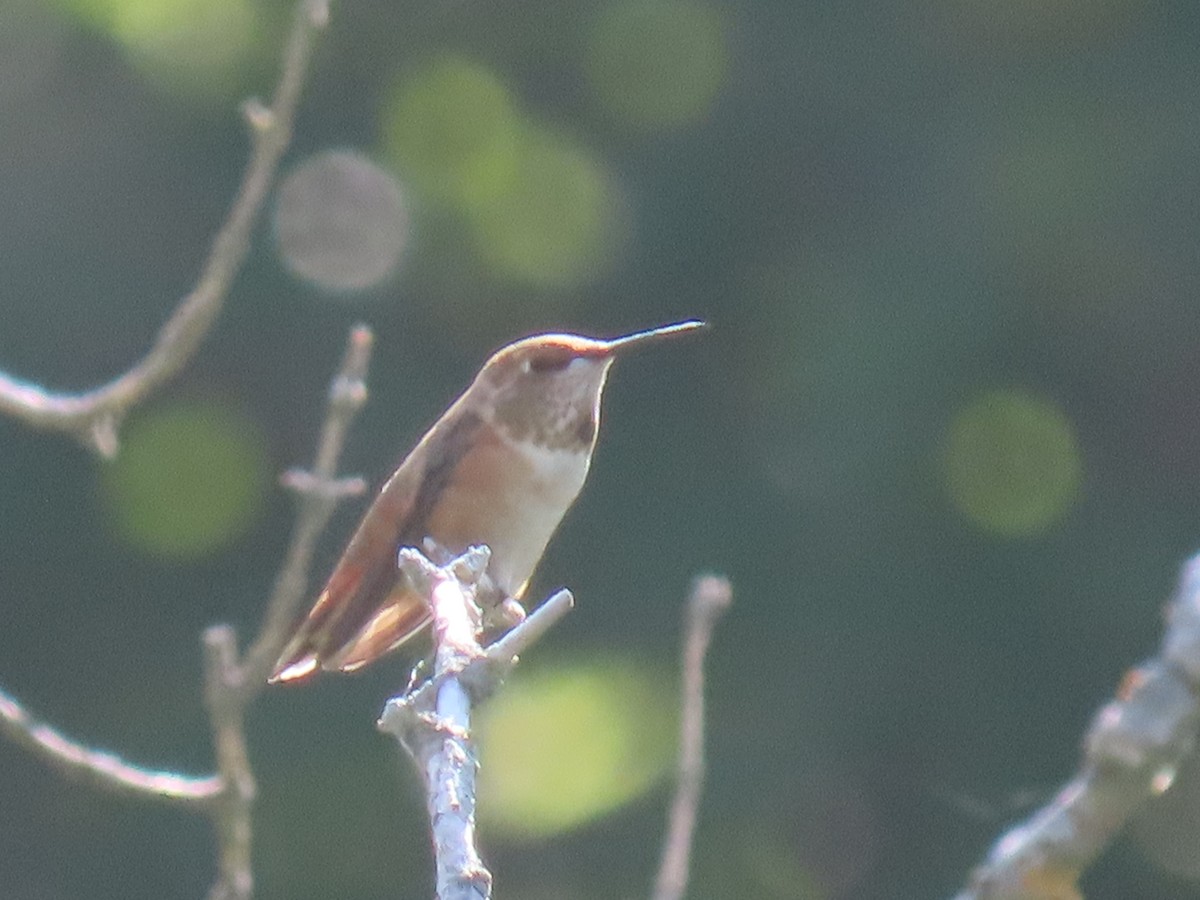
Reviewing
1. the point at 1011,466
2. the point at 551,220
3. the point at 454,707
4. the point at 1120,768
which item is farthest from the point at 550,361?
the point at 1011,466

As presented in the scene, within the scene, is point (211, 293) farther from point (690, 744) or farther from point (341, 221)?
point (341, 221)

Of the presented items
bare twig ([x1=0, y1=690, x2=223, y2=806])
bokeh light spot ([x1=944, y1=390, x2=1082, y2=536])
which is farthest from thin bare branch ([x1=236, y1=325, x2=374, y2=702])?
bokeh light spot ([x1=944, y1=390, x2=1082, y2=536])

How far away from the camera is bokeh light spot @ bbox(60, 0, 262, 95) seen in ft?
18.7

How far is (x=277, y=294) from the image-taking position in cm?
574

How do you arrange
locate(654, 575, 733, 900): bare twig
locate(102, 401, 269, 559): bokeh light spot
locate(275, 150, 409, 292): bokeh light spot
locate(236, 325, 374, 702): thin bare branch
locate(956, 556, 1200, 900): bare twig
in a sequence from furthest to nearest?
locate(102, 401, 269, 559): bokeh light spot < locate(275, 150, 409, 292): bokeh light spot < locate(236, 325, 374, 702): thin bare branch < locate(654, 575, 733, 900): bare twig < locate(956, 556, 1200, 900): bare twig

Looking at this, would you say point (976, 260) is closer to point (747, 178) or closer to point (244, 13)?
point (747, 178)

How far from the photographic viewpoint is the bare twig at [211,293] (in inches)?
84.7

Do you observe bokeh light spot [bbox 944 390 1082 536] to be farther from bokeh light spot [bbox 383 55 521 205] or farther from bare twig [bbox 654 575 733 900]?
bare twig [bbox 654 575 733 900]

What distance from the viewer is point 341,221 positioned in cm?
566

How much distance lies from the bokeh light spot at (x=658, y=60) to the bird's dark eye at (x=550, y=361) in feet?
10.8

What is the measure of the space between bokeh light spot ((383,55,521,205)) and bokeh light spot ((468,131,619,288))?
6 cm

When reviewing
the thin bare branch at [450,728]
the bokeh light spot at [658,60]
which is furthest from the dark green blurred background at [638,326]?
the thin bare branch at [450,728]

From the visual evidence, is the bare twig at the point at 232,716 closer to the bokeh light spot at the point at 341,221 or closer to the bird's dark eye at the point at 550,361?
the bird's dark eye at the point at 550,361

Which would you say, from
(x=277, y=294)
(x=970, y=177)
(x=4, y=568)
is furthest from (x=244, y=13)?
(x=970, y=177)
